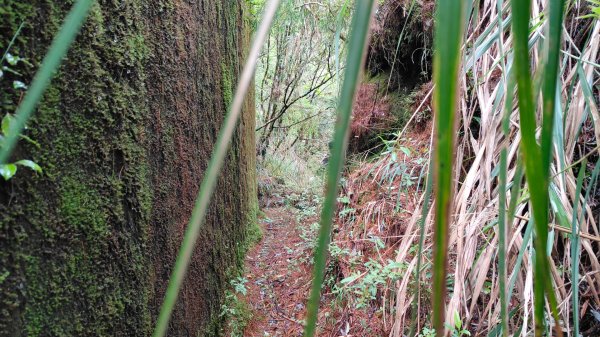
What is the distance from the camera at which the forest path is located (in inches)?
108

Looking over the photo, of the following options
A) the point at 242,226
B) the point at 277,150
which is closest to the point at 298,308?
the point at 242,226

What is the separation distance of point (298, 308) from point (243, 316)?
45cm

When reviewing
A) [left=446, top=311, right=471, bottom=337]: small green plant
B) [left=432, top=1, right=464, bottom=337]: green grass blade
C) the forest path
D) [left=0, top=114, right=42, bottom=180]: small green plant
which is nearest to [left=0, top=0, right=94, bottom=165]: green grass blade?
[left=432, top=1, right=464, bottom=337]: green grass blade

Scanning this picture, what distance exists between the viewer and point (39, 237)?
3.58ft

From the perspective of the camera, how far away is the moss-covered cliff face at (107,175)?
1040 millimetres

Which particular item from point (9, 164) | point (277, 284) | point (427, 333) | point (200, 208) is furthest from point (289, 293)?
point (200, 208)

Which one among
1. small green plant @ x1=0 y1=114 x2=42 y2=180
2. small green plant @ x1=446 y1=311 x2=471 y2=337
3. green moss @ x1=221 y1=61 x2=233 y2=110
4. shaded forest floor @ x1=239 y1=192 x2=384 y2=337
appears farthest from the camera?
green moss @ x1=221 y1=61 x2=233 y2=110

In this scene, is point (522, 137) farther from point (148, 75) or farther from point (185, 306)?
point (185, 306)

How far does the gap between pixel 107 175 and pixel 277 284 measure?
2273mm

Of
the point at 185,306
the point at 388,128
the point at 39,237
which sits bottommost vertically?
the point at 185,306

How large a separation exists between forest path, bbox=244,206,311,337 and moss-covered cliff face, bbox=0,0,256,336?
670 millimetres

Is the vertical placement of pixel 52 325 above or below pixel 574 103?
below

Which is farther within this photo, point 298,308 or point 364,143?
point 364,143

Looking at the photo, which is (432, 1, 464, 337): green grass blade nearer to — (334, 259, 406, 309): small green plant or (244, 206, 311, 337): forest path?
(334, 259, 406, 309): small green plant
